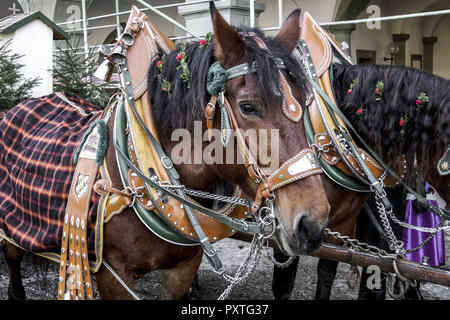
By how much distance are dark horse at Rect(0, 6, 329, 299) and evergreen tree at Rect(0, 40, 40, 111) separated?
2.25m

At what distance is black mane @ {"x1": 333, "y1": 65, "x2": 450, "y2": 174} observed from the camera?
2.07 metres

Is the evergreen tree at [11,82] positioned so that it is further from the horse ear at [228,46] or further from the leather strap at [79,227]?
the horse ear at [228,46]

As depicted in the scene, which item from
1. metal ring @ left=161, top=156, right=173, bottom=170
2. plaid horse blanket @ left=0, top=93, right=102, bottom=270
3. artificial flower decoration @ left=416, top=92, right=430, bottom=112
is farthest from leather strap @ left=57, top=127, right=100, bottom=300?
artificial flower decoration @ left=416, top=92, right=430, bottom=112

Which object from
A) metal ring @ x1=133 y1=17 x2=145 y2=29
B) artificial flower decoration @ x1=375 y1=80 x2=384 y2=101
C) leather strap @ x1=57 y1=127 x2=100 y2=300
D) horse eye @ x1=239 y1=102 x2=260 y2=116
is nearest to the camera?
horse eye @ x1=239 y1=102 x2=260 y2=116

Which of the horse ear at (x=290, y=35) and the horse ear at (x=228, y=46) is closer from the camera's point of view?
the horse ear at (x=228, y=46)

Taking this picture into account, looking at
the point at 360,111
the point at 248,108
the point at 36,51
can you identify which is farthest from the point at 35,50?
→ the point at 248,108

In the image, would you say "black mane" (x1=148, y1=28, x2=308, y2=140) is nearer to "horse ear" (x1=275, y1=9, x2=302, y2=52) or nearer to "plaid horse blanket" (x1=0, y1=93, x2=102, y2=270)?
"horse ear" (x1=275, y1=9, x2=302, y2=52)

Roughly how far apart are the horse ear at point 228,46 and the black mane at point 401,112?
92cm

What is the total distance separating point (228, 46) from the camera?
1.56m

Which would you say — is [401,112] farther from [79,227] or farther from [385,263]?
[79,227]

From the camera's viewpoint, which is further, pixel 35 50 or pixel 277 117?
pixel 35 50

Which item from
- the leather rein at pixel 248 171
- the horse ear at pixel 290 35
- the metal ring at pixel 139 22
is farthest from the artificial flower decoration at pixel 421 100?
the metal ring at pixel 139 22

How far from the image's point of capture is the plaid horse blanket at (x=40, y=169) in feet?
6.36

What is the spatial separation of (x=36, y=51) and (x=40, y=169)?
7.90ft
